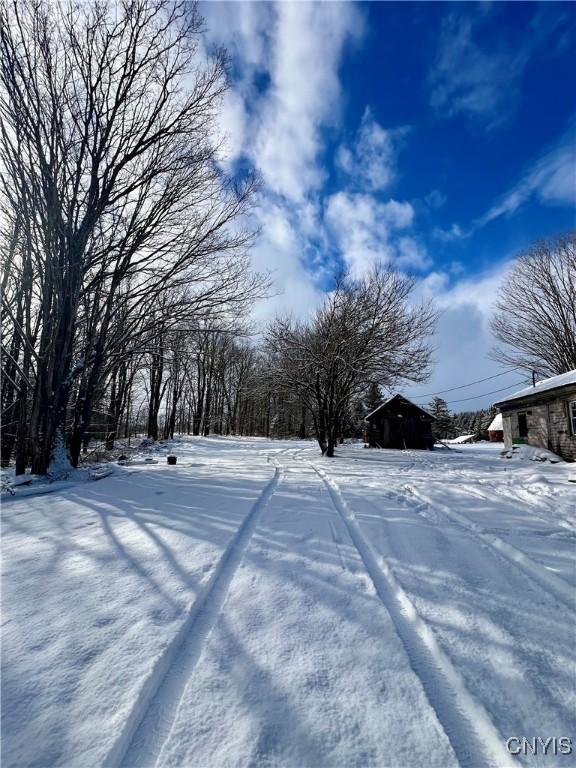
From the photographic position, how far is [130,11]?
7859 mm

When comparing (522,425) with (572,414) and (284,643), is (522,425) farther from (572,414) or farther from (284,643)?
(284,643)

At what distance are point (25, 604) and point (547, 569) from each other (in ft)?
13.9

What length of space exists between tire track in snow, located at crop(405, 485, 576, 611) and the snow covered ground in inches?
0.9

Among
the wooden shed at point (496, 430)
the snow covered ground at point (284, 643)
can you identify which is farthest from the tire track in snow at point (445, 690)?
the wooden shed at point (496, 430)

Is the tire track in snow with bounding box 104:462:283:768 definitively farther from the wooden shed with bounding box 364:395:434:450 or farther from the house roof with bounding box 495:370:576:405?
the wooden shed with bounding box 364:395:434:450

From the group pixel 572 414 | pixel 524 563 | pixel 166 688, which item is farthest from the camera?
pixel 572 414

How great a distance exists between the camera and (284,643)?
6.44ft

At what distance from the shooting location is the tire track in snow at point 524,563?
2.62 m

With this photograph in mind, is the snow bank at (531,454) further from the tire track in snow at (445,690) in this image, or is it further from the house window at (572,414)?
the tire track in snow at (445,690)

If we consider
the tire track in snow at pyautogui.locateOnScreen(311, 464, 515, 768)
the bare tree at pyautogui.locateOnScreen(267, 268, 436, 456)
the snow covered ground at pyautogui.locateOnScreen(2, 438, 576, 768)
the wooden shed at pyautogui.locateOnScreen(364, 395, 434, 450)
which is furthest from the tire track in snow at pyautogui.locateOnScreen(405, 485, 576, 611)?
the wooden shed at pyautogui.locateOnScreen(364, 395, 434, 450)

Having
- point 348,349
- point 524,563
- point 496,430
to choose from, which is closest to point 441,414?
point 496,430

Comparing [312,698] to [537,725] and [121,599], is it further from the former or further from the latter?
[121,599]

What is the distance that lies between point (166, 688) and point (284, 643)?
2.20 feet

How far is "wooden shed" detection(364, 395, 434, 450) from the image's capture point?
2795 centimetres
